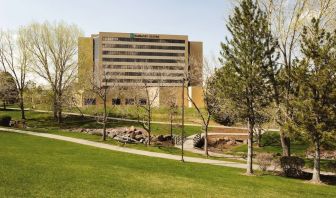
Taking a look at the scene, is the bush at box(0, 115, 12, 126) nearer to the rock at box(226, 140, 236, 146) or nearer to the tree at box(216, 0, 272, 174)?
the rock at box(226, 140, 236, 146)

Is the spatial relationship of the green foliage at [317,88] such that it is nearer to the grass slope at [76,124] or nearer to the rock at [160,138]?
the rock at [160,138]

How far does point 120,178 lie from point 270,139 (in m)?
29.7

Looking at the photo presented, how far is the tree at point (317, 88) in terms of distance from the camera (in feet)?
79.7

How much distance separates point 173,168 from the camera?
84.1 ft

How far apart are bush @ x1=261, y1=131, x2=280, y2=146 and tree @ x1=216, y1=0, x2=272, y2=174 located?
60.3ft

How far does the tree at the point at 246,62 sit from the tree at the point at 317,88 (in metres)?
2.45

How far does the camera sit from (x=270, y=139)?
4588cm

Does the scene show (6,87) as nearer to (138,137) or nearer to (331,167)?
(138,137)

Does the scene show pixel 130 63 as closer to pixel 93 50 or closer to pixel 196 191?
pixel 93 50

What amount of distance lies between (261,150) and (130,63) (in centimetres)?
8110

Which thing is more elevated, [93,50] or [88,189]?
[93,50]

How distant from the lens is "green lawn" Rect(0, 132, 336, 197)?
1639 cm

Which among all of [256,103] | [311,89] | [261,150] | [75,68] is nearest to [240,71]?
[256,103]

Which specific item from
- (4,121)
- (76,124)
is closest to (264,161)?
(4,121)
